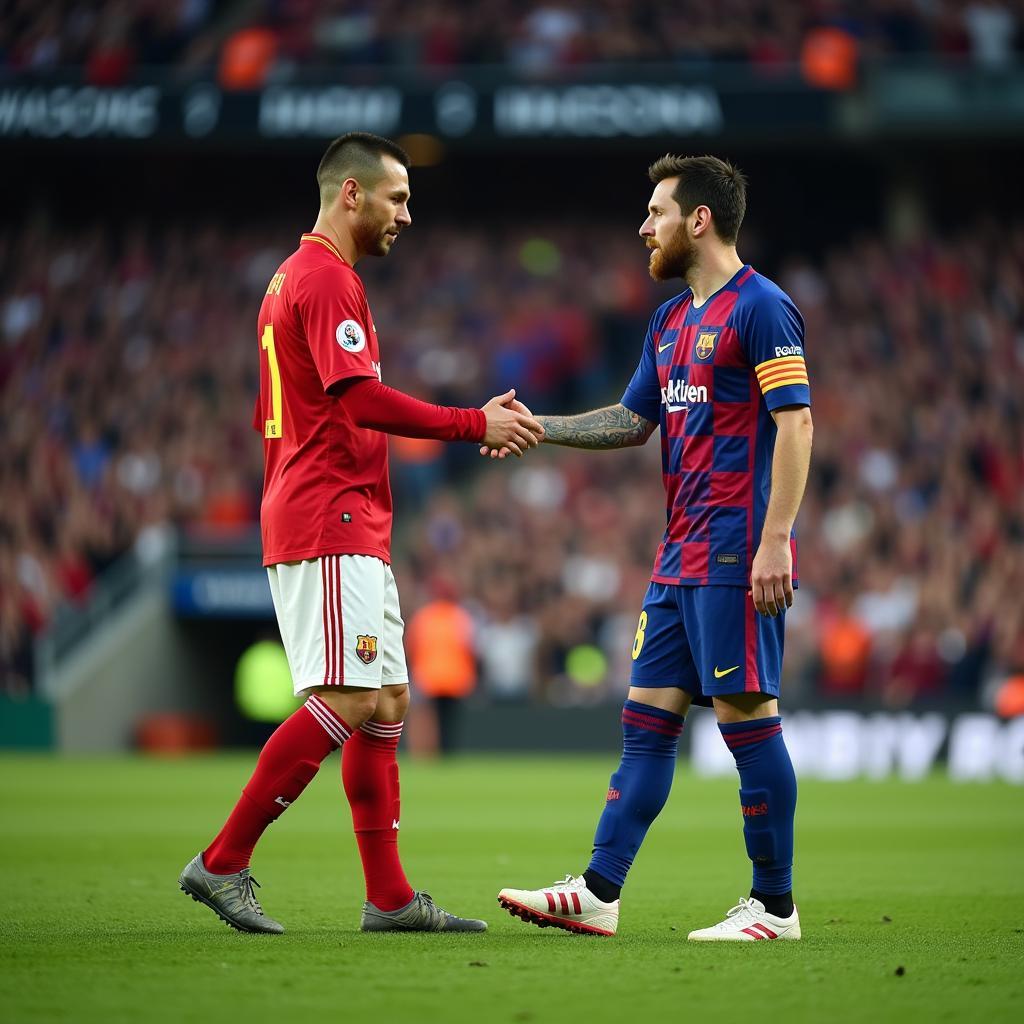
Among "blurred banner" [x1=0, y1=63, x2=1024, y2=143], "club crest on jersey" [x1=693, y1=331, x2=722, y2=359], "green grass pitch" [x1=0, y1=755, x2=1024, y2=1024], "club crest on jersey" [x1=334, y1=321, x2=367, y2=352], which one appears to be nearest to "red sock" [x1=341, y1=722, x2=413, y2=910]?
"green grass pitch" [x1=0, y1=755, x2=1024, y2=1024]

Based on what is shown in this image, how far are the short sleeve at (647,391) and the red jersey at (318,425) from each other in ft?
3.13

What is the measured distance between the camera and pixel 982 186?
2695 cm

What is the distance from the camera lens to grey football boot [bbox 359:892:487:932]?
5.72 m

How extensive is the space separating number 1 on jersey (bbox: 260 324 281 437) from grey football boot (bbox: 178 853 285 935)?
1.40 meters

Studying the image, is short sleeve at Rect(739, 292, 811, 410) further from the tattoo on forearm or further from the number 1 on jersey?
the number 1 on jersey

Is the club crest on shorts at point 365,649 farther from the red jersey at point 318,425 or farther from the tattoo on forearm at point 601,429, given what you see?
the tattoo on forearm at point 601,429

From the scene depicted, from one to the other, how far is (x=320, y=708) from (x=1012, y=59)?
21.5 metres

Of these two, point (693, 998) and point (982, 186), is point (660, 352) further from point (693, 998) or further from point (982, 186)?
point (982, 186)

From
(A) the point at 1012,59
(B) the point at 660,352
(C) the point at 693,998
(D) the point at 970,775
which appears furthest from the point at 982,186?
(C) the point at 693,998

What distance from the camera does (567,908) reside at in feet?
18.3

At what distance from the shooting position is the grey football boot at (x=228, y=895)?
5473 millimetres

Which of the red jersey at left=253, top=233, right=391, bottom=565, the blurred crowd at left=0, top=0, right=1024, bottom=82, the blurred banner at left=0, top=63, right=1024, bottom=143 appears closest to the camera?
the red jersey at left=253, top=233, right=391, bottom=565

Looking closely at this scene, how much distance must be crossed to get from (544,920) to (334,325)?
2006mm

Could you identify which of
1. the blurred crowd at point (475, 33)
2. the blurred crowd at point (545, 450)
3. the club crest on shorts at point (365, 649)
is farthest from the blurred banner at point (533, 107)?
the club crest on shorts at point (365, 649)
